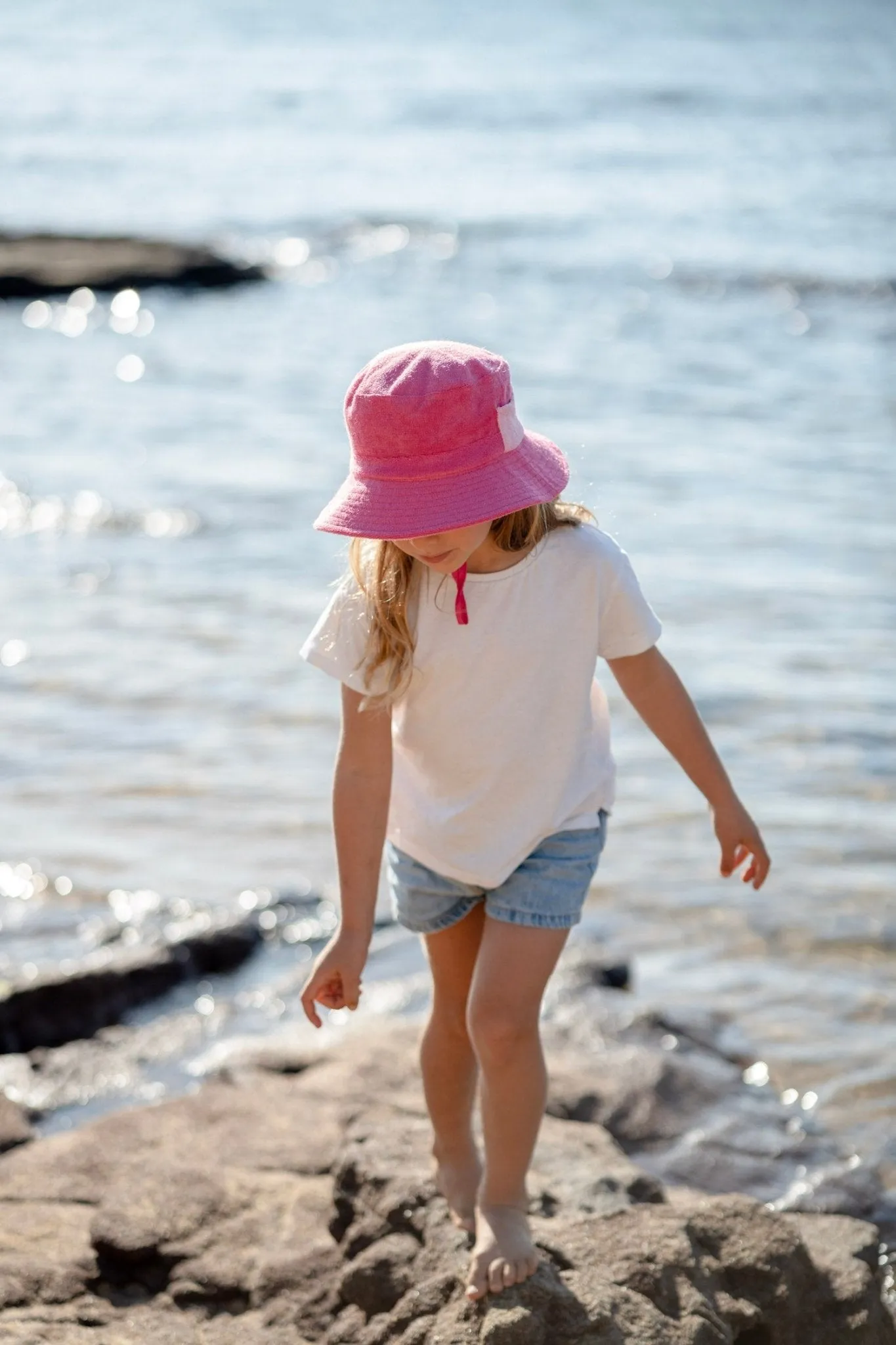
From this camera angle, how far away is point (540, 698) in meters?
2.46

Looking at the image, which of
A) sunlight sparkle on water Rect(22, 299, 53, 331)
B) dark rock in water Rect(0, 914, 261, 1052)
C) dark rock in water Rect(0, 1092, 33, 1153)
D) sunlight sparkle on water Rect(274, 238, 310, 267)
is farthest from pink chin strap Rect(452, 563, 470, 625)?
sunlight sparkle on water Rect(274, 238, 310, 267)

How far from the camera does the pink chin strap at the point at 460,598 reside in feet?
7.77

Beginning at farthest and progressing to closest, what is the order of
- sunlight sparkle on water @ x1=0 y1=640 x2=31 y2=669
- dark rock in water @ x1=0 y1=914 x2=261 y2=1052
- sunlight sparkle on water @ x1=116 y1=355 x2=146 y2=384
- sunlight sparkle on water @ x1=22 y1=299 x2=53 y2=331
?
1. sunlight sparkle on water @ x1=22 y1=299 x2=53 y2=331
2. sunlight sparkle on water @ x1=116 y1=355 x2=146 y2=384
3. sunlight sparkle on water @ x1=0 y1=640 x2=31 y2=669
4. dark rock in water @ x1=0 y1=914 x2=261 y2=1052

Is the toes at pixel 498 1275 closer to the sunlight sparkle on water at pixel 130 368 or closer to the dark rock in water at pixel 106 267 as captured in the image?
the sunlight sparkle on water at pixel 130 368

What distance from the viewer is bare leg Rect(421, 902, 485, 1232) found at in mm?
2613

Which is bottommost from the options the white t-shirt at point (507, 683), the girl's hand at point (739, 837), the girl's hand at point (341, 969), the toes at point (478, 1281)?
the toes at point (478, 1281)

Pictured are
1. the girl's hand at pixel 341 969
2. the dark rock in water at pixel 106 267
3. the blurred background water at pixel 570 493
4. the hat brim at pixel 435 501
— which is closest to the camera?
the hat brim at pixel 435 501

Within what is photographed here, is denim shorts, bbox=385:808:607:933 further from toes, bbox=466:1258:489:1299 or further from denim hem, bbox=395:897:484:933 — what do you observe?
toes, bbox=466:1258:489:1299

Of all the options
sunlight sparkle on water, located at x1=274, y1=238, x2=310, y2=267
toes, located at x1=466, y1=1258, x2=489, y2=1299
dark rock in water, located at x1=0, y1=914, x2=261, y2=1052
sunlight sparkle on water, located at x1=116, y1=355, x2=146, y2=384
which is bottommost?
sunlight sparkle on water, located at x1=274, y1=238, x2=310, y2=267

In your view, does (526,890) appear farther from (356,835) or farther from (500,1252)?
(500,1252)

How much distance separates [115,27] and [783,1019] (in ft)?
177

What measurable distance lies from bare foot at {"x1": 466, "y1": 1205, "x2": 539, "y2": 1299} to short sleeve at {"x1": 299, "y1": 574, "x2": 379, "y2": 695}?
79cm

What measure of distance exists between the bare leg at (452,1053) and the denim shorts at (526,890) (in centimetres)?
5

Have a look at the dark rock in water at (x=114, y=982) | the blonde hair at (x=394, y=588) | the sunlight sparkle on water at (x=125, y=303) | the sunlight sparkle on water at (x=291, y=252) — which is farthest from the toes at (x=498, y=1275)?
the sunlight sparkle on water at (x=291, y=252)
